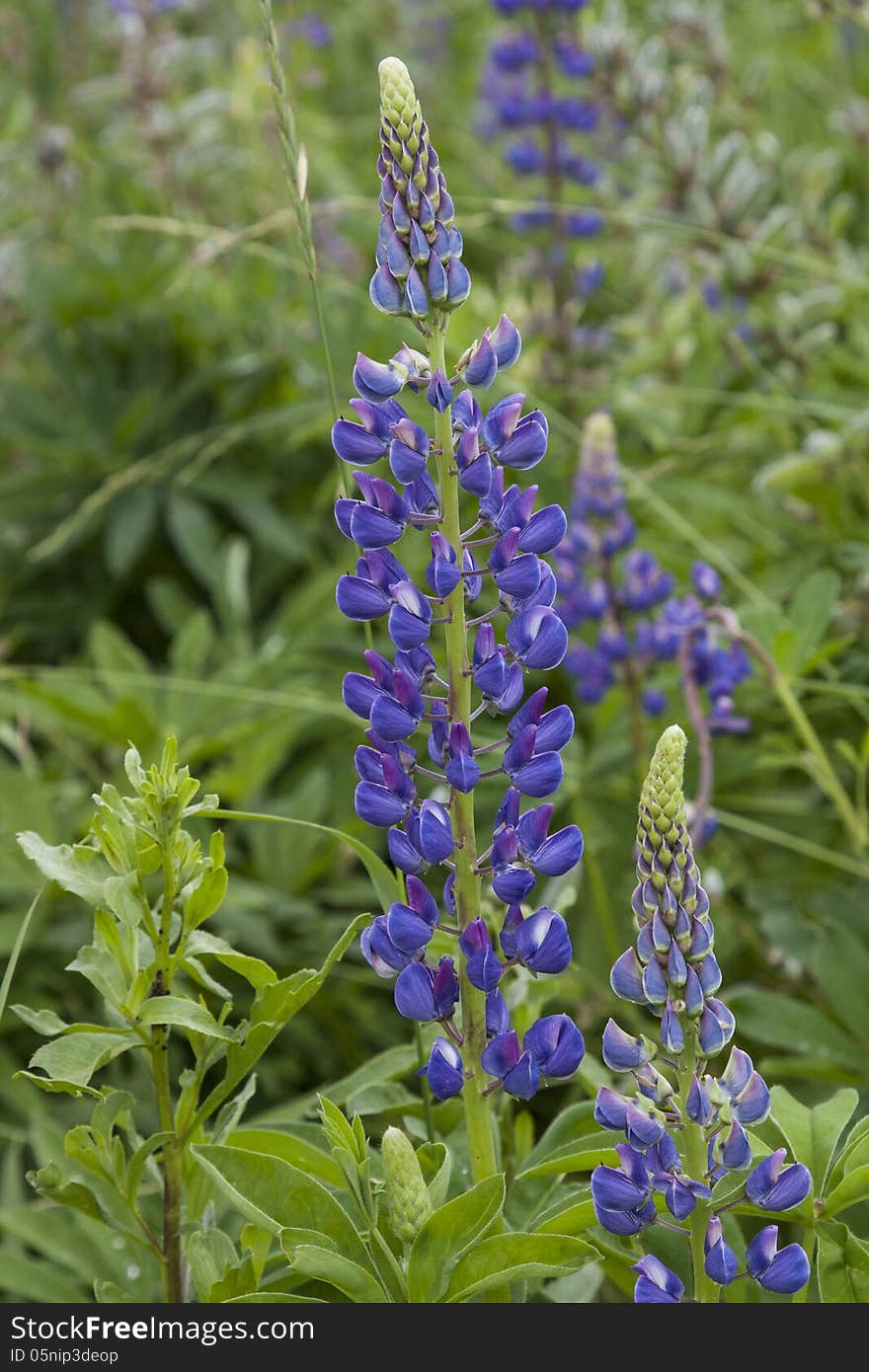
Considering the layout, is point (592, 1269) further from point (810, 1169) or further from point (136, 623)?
point (136, 623)

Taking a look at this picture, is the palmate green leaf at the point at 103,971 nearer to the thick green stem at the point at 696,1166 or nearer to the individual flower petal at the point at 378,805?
the individual flower petal at the point at 378,805

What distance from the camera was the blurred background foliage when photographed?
211cm

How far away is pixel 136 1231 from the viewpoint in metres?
1.39

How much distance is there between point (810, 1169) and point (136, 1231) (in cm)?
60

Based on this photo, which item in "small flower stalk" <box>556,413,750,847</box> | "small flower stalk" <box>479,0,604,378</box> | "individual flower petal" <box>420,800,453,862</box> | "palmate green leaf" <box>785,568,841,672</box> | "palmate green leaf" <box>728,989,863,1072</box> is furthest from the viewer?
"small flower stalk" <box>479,0,604,378</box>

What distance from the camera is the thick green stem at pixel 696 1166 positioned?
104cm

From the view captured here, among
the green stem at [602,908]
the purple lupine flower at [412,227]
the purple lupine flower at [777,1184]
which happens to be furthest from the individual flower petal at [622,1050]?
the green stem at [602,908]

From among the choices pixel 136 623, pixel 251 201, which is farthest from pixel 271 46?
pixel 251 201

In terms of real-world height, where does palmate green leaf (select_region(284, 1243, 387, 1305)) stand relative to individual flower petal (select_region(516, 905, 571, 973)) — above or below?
below

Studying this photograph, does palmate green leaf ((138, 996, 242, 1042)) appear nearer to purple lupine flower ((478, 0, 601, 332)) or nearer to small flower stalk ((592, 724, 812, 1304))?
small flower stalk ((592, 724, 812, 1304))

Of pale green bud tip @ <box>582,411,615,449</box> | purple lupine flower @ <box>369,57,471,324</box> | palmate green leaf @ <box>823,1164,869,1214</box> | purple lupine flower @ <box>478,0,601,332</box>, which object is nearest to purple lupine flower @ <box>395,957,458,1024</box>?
palmate green leaf @ <box>823,1164,869,1214</box>

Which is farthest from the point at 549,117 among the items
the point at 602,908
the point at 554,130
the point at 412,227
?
the point at 412,227

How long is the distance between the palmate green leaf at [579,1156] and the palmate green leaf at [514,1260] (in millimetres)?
100

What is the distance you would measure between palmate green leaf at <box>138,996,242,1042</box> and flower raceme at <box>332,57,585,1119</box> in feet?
0.45
